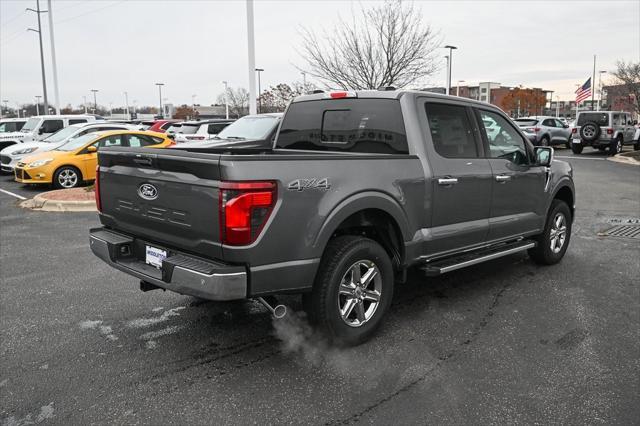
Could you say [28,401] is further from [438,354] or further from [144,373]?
[438,354]

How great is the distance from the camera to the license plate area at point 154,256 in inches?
145

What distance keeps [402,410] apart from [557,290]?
9.83 feet

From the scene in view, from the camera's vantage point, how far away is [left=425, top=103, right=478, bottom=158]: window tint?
465 cm

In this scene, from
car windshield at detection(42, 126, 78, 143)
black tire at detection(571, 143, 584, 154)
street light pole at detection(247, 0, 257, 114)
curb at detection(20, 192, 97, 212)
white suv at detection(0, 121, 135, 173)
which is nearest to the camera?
curb at detection(20, 192, 97, 212)

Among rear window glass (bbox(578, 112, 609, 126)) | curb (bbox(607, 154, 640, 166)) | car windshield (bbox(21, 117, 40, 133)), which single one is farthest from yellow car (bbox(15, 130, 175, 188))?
rear window glass (bbox(578, 112, 609, 126))

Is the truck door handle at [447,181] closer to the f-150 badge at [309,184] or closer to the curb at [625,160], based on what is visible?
the f-150 badge at [309,184]

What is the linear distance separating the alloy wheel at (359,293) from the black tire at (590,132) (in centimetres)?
2334

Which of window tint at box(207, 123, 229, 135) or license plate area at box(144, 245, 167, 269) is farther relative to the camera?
window tint at box(207, 123, 229, 135)

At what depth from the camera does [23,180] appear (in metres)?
13.2

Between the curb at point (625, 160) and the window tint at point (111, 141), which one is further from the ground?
the window tint at point (111, 141)

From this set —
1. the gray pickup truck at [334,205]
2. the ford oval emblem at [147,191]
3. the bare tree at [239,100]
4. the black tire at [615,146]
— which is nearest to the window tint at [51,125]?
the gray pickup truck at [334,205]

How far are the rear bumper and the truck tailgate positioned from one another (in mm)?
91

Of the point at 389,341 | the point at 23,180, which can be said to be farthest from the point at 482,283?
the point at 23,180

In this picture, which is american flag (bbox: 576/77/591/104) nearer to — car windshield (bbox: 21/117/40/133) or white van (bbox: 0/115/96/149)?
white van (bbox: 0/115/96/149)
